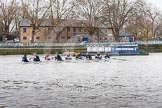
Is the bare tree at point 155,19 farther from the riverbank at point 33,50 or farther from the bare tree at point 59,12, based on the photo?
the riverbank at point 33,50

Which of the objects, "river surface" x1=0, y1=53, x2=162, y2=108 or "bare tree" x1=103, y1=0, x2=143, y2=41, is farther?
"bare tree" x1=103, y1=0, x2=143, y2=41

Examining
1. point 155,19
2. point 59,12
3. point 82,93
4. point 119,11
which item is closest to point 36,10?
point 59,12

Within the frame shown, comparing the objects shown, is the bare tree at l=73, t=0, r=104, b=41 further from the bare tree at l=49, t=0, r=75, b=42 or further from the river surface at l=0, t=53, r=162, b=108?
the river surface at l=0, t=53, r=162, b=108

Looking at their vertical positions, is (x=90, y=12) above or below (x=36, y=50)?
above

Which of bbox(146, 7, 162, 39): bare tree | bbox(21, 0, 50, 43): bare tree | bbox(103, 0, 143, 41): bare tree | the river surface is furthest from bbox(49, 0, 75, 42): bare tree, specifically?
the river surface

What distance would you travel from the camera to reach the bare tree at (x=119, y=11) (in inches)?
4067

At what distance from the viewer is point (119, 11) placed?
105 m

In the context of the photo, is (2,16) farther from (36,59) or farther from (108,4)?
(36,59)

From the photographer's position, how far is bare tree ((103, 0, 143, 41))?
339 feet

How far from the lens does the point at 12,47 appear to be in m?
94.4

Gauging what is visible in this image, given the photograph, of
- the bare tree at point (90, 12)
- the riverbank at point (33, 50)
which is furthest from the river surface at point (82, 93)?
the bare tree at point (90, 12)

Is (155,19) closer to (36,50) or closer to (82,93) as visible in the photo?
(36,50)

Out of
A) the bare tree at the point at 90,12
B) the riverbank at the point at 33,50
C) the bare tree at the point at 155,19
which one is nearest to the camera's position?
the riverbank at the point at 33,50

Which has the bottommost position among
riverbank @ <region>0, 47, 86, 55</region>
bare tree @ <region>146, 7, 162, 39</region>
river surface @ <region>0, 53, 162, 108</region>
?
river surface @ <region>0, 53, 162, 108</region>
